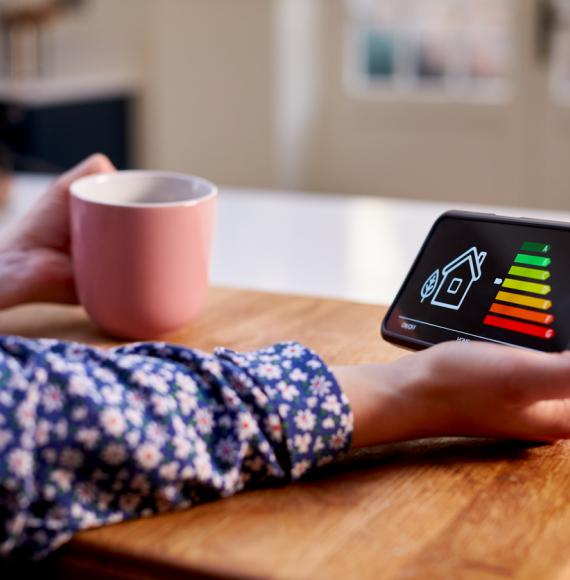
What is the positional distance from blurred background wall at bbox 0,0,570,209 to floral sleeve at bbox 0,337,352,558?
2874 mm

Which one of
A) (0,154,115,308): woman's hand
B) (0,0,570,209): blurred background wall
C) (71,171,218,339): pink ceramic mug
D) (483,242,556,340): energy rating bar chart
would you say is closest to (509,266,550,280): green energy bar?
(483,242,556,340): energy rating bar chart

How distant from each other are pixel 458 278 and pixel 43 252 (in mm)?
406

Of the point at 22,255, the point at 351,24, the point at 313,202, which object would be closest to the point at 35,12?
the point at 351,24

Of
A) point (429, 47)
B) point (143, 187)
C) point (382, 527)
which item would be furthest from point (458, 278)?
point (429, 47)

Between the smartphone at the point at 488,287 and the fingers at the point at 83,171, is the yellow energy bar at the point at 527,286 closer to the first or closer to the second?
the smartphone at the point at 488,287

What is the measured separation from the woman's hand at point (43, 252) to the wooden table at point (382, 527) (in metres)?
0.37

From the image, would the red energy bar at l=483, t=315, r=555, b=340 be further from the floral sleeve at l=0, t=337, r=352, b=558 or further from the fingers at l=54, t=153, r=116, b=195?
the fingers at l=54, t=153, r=116, b=195

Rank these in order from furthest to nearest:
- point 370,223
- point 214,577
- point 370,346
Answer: point 370,223, point 370,346, point 214,577

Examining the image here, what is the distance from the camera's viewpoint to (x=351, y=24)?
3.52 meters

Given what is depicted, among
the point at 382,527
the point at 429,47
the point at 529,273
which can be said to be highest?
the point at 429,47

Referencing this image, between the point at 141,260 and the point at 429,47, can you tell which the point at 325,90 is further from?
the point at 141,260

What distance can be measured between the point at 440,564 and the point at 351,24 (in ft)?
10.8

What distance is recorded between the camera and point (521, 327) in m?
0.56

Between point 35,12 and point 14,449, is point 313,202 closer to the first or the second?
point 14,449
